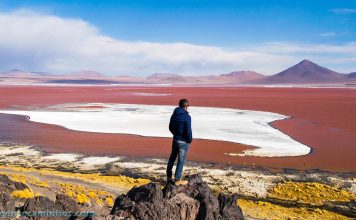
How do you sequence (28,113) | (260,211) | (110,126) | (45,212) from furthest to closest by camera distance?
(28,113) → (110,126) → (260,211) → (45,212)

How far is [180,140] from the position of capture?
7.93 meters

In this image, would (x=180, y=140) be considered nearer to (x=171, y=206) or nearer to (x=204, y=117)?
(x=171, y=206)

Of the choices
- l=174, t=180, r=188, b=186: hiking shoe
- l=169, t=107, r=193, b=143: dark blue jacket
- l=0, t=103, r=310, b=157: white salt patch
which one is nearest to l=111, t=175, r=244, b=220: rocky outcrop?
l=174, t=180, r=188, b=186: hiking shoe

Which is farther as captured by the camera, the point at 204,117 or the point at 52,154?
the point at 204,117

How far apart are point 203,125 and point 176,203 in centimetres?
2080

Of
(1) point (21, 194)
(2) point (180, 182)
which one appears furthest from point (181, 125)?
(1) point (21, 194)

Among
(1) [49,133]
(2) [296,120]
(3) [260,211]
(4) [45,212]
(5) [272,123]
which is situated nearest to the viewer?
(4) [45,212]

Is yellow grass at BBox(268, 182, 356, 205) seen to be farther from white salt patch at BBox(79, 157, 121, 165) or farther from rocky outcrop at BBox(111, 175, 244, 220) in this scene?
white salt patch at BBox(79, 157, 121, 165)

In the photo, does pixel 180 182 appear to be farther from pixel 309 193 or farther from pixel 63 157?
pixel 63 157

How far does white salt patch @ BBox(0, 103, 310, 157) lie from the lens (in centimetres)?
2117

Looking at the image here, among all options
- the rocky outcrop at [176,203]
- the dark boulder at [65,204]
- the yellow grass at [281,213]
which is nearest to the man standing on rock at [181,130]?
the rocky outcrop at [176,203]

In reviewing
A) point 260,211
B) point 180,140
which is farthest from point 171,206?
point 260,211

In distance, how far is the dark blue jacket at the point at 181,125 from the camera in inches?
305

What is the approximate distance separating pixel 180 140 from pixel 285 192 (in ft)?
21.6
